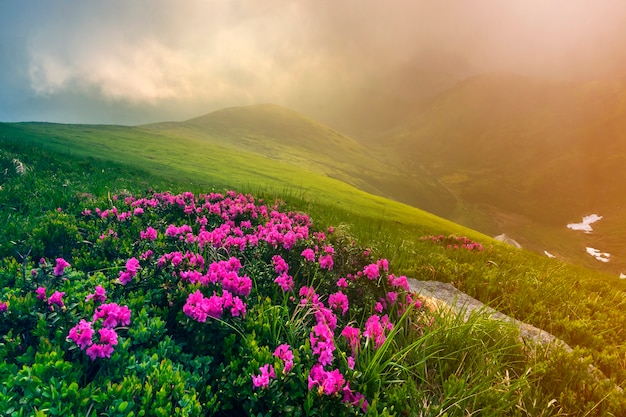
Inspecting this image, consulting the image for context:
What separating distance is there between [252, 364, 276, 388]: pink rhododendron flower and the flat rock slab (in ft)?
11.6

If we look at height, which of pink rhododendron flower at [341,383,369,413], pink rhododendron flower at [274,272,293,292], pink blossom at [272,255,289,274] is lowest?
pink rhododendron flower at [341,383,369,413]

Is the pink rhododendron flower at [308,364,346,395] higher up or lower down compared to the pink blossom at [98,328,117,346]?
lower down

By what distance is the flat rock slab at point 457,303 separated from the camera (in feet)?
21.8

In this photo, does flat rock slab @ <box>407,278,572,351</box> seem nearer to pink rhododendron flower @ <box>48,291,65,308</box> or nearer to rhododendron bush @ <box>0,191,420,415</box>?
rhododendron bush @ <box>0,191,420,415</box>

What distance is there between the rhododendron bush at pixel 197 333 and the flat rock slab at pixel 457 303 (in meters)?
1.10

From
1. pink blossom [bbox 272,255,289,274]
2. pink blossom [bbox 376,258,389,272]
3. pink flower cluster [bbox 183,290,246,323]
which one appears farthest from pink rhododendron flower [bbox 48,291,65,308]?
pink blossom [bbox 376,258,389,272]

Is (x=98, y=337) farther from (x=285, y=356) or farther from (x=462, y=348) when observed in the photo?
(x=462, y=348)

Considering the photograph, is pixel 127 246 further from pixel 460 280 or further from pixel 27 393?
pixel 460 280

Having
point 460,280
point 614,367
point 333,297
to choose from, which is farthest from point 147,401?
point 460,280

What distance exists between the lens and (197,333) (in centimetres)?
426

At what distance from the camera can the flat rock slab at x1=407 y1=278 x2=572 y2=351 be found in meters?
6.64

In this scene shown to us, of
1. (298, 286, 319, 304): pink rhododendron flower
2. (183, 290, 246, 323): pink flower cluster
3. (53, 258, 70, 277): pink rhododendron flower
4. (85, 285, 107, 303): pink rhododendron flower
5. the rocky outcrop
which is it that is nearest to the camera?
(183, 290, 246, 323): pink flower cluster

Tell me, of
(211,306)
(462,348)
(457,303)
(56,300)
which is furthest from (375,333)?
(457,303)

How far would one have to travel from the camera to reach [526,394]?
4891 millimetres
